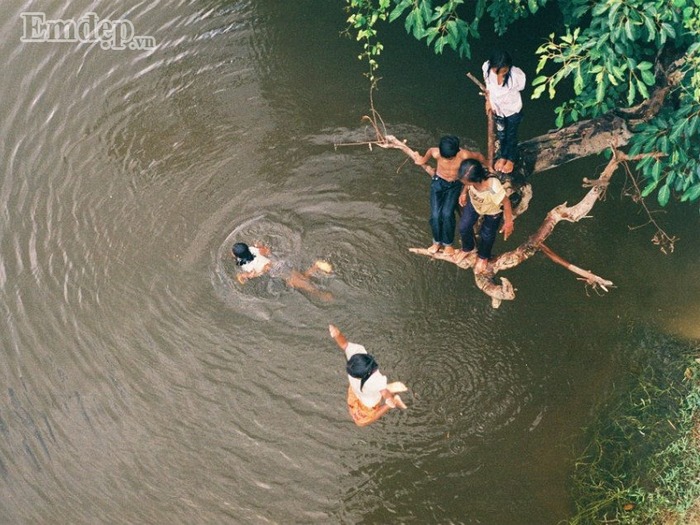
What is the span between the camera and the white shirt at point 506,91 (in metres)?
5.80

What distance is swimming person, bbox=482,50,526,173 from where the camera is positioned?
562 centimetres

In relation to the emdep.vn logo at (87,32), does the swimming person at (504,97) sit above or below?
below

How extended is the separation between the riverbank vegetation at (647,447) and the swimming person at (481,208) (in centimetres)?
184

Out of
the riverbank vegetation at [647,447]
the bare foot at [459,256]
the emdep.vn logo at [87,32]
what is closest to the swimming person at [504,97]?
the bare foot at [459,256]

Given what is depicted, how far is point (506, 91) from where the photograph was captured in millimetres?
5824

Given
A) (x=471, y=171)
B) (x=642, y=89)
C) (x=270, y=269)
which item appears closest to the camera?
(x=642, y=89)

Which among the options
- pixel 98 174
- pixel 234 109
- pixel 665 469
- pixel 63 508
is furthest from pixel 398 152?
pixel 63 508

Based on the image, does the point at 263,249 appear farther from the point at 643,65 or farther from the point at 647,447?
the point at 647,447

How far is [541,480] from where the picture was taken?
593 centimetres

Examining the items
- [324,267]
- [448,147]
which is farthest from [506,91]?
[324,267]

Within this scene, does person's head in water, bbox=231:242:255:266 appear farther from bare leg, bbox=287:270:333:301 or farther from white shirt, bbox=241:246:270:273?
bare leg, bbox=287:270:333:301

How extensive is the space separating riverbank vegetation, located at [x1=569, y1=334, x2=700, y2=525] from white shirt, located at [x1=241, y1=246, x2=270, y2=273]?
358 cm

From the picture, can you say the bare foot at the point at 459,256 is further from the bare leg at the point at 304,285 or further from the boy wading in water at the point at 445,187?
the bare leg at the point at 304,285

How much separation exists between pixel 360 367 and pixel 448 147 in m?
2.02
